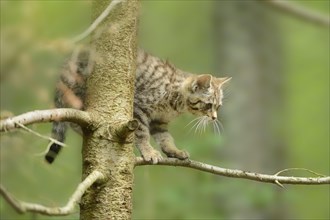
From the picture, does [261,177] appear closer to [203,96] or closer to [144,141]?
[144,141]

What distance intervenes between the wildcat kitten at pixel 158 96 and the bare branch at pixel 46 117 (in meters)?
0.95

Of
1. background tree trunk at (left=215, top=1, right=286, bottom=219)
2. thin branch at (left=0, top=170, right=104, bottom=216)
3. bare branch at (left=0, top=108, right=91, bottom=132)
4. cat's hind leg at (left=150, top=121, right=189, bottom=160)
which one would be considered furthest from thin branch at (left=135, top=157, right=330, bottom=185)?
background tree trunk at (left=215, top=1, right=286, bottom=219)

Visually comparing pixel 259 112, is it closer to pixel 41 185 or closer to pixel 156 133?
pixel 41 185

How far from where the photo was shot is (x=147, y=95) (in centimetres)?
487

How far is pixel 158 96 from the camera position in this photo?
16.1 feet

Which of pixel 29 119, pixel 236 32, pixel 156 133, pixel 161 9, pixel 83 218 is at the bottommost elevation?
pixel 83 218

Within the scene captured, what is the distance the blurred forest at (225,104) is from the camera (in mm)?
2670

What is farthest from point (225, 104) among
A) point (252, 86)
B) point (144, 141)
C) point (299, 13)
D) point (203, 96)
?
point (144, 141)

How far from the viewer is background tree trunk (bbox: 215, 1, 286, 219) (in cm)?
949

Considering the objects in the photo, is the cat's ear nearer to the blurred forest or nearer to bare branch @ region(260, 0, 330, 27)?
the blurred forest

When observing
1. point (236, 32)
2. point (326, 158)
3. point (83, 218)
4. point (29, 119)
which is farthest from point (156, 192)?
point (326, 158)

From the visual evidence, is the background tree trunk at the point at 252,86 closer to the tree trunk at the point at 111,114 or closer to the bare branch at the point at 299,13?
the bare branch at the point at 299,13

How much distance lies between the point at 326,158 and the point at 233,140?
314 cm

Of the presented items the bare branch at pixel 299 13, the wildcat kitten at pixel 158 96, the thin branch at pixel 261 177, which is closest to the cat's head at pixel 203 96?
the wildcat kitten at pixel 158 96
